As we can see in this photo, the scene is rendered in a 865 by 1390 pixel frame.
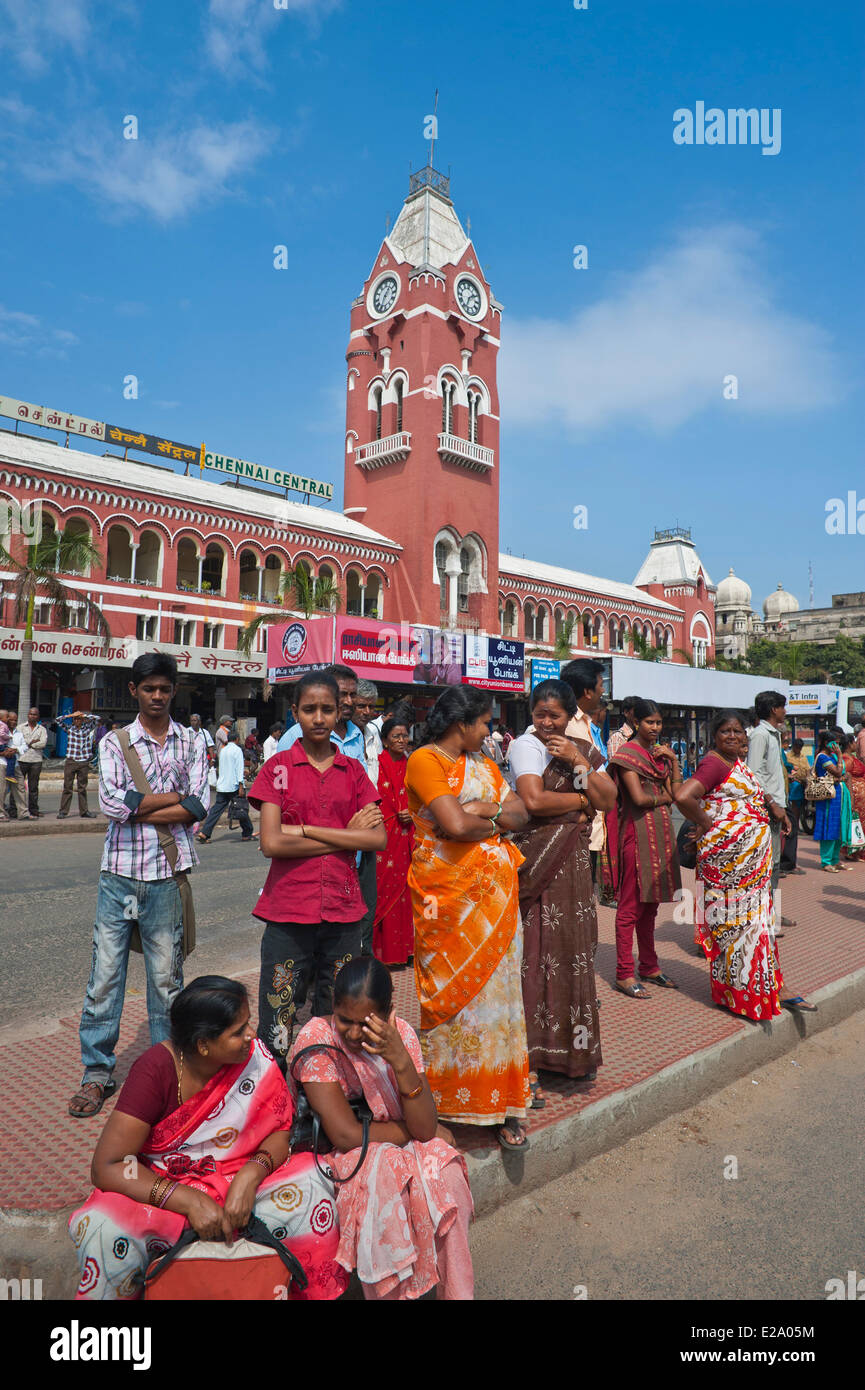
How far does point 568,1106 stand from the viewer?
10.8 ft

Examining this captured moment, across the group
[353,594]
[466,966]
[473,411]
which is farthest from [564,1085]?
[473,411]

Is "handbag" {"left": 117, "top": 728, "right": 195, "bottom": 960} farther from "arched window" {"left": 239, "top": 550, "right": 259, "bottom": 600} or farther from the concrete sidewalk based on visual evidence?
"arched window" {"left": 239, "top": 550, "right": 259, "bottom": 600}

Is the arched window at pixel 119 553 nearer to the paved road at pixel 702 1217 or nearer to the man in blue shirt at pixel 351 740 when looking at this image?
the man in blue shirt at pixel 351 740

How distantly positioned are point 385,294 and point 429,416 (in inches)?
253

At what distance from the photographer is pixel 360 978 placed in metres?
2.39

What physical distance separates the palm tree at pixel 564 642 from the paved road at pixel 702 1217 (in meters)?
30.4

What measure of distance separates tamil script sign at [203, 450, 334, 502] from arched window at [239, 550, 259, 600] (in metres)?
5.91

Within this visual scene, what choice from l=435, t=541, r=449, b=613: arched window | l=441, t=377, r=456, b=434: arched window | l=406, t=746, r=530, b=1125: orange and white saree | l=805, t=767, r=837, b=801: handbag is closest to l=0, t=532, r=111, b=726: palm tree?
l=435, t=541, r=449, b=613: arched window

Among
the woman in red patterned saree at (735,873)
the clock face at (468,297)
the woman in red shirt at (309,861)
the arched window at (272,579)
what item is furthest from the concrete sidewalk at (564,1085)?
the clock face at (468,297)

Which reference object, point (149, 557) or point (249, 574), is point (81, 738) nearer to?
point (149, 557)

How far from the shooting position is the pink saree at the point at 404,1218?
7.27 feet
